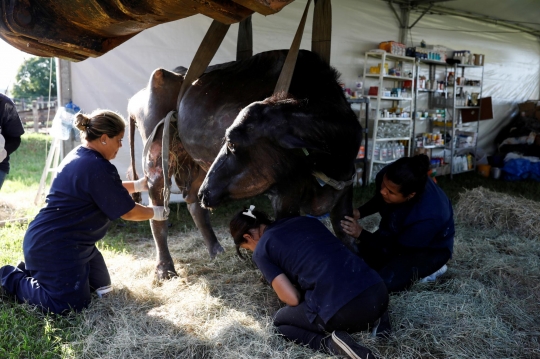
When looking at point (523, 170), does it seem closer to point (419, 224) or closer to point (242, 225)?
point (419, 224)

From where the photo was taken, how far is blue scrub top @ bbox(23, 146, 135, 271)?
2701 mm

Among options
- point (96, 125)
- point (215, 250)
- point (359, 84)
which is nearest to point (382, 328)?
point (215, 250)

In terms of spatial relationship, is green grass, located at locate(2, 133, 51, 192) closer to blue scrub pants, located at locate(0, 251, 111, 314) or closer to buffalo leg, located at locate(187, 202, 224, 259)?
buffalo leg, located at locate(187, 202, 224, 259)

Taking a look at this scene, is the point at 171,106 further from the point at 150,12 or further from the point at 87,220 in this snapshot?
the point at 150,12

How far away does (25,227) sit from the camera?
4746 millimetres

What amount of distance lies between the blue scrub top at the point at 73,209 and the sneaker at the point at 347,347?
1505mm

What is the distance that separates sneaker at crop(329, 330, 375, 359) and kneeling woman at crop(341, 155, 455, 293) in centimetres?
92

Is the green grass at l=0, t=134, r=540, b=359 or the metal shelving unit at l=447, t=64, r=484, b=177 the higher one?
the metal shelving unit at l=447, t=64, r=484, b=177

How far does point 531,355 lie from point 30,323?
2836 mm

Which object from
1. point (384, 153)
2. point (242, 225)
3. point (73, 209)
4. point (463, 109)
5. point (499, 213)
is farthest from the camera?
point (463, 109)

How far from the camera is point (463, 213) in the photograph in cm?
537

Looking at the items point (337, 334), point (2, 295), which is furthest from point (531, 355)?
point (2, 295)

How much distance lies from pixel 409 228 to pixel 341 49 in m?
5.37

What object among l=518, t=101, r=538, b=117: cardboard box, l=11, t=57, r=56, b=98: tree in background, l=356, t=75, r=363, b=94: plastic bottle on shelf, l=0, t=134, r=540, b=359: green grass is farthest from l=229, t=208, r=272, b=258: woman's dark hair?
l=11, t=57, r=56, b=98: tree in background
